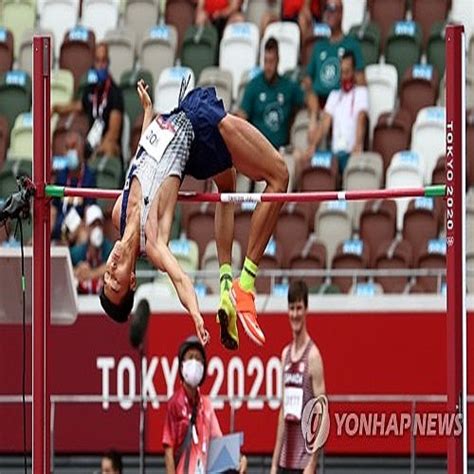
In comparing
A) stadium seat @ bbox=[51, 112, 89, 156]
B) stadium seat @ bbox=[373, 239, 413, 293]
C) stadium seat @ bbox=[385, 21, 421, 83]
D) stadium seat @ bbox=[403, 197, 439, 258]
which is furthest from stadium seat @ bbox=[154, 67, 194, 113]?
stadium seat @ bbox=[373, 239, 413, 293]

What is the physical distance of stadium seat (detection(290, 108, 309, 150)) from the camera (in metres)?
17.1

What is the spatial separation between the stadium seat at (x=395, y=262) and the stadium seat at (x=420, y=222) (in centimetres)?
21

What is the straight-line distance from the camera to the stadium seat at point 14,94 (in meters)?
18.0

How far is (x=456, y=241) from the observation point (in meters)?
10.6

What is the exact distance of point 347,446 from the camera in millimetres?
15477

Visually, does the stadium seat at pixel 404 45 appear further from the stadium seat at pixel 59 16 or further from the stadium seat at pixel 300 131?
the stadium seat at pixel 59 16

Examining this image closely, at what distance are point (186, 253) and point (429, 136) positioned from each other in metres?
2.06

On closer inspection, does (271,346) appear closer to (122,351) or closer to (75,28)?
(122,351)

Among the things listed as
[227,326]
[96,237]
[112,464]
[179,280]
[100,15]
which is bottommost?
[112,464]

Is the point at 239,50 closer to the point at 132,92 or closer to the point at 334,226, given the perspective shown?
the point at 132,92

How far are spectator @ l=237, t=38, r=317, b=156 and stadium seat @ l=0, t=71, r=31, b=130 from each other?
77.7 inches

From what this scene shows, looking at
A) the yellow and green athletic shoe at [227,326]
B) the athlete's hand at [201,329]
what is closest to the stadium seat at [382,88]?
the yellow and green athletic shoe at [227,326]

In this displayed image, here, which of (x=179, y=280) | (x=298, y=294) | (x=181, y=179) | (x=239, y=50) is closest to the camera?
(x=179, y=280)

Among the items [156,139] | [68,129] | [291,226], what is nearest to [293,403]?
[156,139]
